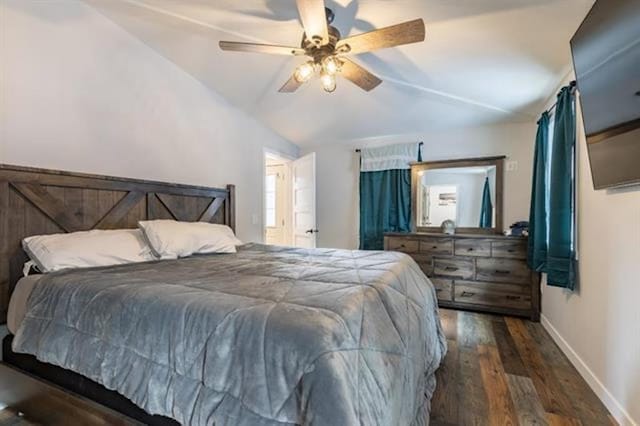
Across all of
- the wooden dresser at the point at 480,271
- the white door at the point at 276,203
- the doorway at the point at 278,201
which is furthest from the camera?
the white door at the point at 276,203

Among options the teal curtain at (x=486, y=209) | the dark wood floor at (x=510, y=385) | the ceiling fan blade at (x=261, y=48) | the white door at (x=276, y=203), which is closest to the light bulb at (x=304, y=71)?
the ceiling fan blade at (x=261, y=48)

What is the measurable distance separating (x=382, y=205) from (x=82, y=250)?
11.5ft

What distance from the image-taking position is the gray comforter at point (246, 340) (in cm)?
99

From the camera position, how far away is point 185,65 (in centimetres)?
312

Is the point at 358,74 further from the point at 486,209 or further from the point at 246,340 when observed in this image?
the point at 486,209

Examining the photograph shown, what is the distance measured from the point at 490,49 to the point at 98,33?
3083mm

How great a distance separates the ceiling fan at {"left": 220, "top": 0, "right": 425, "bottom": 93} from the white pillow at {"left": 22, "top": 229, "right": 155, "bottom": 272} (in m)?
1.52

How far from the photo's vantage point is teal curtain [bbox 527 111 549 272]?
2955 mm

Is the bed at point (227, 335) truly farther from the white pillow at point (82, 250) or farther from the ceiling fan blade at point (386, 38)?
the ceiling fan blade at point (386, 38)

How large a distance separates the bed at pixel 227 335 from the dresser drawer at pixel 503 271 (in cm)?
176

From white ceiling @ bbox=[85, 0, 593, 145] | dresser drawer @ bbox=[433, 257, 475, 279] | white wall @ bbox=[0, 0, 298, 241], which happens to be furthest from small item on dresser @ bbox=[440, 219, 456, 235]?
white wall @ bbox=[0, 0, 298, 241]

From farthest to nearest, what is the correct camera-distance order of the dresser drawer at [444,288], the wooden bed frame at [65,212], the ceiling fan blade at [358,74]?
the dresser drawer at [444,288] < the ceiling fan blade at [358,74] < the wooden bed frame at [65,212]

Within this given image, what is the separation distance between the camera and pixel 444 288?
375 cm

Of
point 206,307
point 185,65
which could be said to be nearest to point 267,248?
point 206,307
